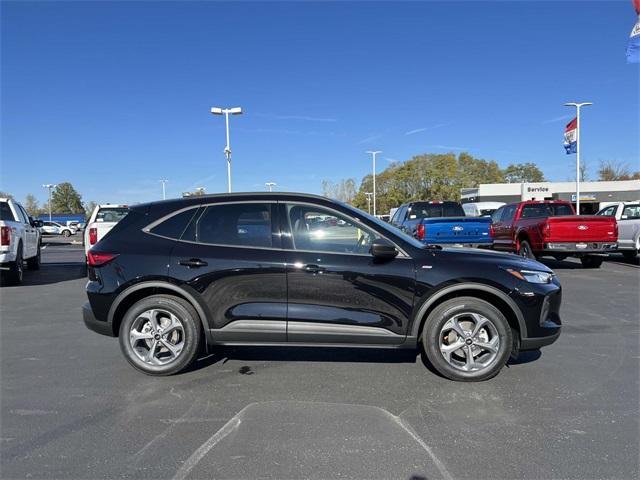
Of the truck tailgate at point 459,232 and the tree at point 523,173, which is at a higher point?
the tree at point 523,173

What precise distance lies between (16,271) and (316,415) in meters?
9.61

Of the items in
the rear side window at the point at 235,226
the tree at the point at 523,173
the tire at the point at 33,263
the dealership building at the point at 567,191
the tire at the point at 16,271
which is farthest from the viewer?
the tree at the point at 523,173

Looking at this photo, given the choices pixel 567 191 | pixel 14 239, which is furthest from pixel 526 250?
pixel 567 191

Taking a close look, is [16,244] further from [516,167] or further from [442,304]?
[516,167]

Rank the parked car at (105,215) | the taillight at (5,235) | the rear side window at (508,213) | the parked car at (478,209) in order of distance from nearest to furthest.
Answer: the taillight at (5,235) → the parked car at (105,215) → the rear side window at (508,213) → the parked car at (478,209)

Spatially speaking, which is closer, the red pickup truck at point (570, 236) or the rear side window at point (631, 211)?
the red pickup truck at point (570, 236)

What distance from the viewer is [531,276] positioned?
440cm

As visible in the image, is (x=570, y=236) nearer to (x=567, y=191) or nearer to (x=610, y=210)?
(x=610, y=210)

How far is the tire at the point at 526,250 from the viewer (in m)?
12.4

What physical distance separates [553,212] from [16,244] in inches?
572

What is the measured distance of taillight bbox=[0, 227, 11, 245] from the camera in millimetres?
9547

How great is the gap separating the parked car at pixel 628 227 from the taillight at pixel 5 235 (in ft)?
48.8

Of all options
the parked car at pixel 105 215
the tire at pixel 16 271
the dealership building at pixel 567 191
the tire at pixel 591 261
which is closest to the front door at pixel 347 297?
the tire at pixel 16 271

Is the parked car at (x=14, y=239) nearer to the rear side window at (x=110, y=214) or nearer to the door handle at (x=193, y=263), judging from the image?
the rear side window at (x=110, y=214)
